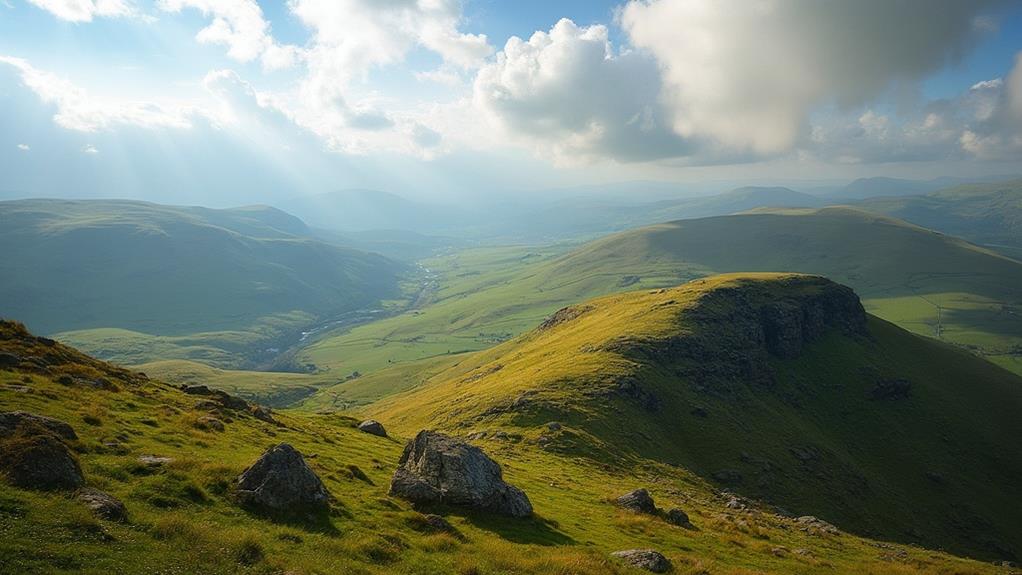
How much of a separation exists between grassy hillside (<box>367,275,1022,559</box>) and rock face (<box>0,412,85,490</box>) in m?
64.0

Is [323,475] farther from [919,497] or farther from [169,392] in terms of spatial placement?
[919,497]

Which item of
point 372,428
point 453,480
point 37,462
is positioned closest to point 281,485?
point 37,462

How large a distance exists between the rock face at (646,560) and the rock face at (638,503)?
15.4m

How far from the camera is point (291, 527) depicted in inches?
963

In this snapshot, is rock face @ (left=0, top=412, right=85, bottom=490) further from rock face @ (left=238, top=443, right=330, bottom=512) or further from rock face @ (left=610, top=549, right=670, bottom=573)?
rock face @ (left=610, top=549, right=670, bottom=573)

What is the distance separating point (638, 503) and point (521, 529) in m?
19.3

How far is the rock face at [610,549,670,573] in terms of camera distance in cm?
3048

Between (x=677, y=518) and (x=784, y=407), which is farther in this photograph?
(x=784, y=407)

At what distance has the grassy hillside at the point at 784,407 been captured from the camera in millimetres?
90625

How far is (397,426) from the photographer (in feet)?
376

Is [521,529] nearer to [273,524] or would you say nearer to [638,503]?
[273,524]

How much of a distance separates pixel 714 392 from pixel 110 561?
11752cm

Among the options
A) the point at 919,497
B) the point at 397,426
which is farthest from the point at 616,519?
the point at 919,497

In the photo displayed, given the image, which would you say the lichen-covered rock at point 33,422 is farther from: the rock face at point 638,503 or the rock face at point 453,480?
the rock face at point 638,503
